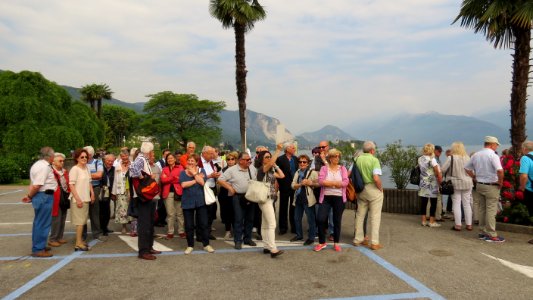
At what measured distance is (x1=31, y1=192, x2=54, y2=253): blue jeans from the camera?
5.40 meters

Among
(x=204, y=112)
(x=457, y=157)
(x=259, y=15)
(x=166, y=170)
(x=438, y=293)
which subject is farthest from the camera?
(x=204, y=112)

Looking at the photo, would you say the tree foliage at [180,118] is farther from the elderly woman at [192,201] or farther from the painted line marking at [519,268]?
the painted line marking at [519,268]

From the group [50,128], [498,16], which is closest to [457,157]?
[498,16]

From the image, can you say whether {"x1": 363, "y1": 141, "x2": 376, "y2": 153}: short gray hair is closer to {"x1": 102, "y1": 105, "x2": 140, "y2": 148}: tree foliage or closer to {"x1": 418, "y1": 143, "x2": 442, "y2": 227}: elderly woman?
{"x1": 418, "y1": 143, "x2": 442, "y2": 227}: elderly woman

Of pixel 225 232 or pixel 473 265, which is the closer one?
pixel 473 265

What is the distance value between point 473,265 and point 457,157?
289 cm

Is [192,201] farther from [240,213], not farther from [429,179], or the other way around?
[429,179]

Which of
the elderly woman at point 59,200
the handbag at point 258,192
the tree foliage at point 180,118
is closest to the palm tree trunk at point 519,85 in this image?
the handbag at point 258,192

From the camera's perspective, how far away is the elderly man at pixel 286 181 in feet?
22.5

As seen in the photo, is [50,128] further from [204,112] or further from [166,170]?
[204,112]

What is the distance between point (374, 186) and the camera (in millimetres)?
5797

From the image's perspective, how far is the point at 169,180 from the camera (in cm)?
633

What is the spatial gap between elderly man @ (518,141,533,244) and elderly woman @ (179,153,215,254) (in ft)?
17.8

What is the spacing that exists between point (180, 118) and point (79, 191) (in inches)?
2027
